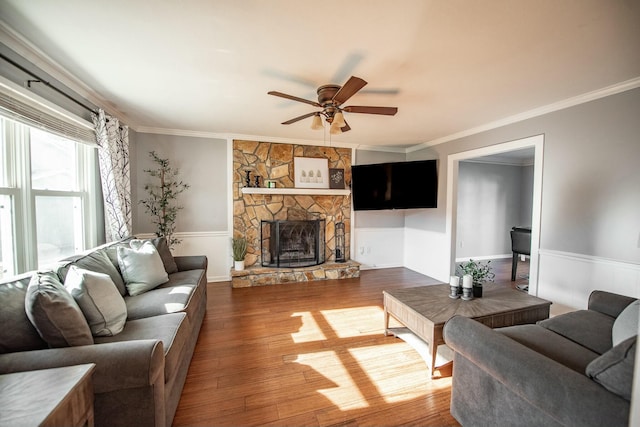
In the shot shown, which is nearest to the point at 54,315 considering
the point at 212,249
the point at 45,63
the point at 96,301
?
the point at 96,301

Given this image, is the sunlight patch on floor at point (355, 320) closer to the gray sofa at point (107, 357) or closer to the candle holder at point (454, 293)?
the candle holder at point (454, 293)

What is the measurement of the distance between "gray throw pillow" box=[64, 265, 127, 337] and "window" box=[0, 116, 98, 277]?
2.30ft

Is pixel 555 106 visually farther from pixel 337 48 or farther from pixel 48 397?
pixel 48 397

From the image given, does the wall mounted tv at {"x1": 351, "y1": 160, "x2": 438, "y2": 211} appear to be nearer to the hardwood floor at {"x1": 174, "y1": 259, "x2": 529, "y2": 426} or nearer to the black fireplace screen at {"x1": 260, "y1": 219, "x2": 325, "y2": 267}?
the black fireplace screen at {"x1": 260, "y1": 219, "x2": 325, "y2": 267}

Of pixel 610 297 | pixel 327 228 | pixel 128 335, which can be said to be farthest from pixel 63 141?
pixel 610 297

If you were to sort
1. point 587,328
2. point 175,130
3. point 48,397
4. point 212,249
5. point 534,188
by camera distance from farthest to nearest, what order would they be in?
point 212,249 < point 175,130 < point 534,188 < point 587,328 < point 48,397

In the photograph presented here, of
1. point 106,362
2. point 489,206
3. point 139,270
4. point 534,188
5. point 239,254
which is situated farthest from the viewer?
point 489,206

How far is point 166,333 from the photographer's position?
1.58m

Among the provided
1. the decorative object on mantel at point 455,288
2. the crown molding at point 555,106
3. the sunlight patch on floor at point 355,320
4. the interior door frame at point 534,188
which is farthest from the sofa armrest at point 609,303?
the crown molding at point 555,106

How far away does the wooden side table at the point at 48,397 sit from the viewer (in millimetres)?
865

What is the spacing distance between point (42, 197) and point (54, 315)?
1.54 metres

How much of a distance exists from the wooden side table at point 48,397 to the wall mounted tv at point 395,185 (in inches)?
A: 157

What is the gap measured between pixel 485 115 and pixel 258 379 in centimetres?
378

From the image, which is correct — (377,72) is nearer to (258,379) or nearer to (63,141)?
(258,379)
